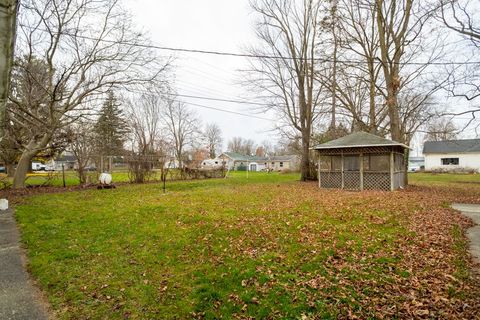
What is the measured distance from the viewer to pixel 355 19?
16797 millimetres

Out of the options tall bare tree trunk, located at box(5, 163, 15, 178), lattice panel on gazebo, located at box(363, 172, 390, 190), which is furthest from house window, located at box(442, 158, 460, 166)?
tall bare tree trunk, located at box(5, 163, 15, 178)

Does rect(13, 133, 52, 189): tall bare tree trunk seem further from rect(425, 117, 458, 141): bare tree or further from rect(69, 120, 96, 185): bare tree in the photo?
rect(425, 117, 458, 141): bare tree

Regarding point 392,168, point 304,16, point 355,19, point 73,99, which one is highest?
point 304,16

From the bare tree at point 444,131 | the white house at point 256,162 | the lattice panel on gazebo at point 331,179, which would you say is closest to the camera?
the bare tree at point 444,131

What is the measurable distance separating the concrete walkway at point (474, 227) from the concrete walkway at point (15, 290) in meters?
6.54

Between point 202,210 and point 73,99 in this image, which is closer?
point 202,210

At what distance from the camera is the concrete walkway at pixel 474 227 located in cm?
485

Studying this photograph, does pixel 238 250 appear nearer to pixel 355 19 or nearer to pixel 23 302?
pixel 23 302

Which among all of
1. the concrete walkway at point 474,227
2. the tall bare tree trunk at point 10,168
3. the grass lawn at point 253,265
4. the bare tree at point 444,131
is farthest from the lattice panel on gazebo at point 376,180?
the tall bare tree trunk at point 10,168

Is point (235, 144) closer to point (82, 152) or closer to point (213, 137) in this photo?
point (213, 137)

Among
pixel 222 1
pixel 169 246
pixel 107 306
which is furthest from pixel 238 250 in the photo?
pixel 222 1

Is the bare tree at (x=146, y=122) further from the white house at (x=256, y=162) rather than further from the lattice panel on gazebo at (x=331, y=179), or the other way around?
the white house at (x=256, y=162)

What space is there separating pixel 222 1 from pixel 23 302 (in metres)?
12.2

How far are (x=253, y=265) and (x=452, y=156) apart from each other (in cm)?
4283
